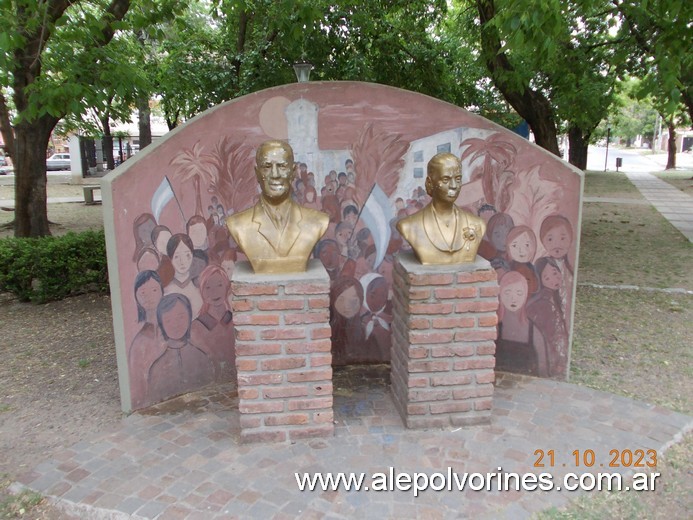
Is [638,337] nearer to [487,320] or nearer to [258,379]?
[487,320]

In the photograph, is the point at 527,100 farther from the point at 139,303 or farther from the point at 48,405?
the point at 48,405

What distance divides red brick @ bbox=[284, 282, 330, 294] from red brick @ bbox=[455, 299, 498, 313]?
876 mm

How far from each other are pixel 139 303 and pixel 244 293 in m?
1.07

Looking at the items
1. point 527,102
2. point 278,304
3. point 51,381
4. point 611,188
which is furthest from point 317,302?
point 611,188

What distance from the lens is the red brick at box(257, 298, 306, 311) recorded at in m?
3.29

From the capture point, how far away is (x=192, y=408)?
3.96 metres

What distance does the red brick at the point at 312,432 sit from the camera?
347 cm

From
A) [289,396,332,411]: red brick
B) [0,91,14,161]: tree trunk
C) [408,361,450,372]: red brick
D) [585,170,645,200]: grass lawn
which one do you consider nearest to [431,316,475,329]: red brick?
[408,361,450,372]: red brick

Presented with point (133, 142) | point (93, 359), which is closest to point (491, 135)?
point (93, 359)

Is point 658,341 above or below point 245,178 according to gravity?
below

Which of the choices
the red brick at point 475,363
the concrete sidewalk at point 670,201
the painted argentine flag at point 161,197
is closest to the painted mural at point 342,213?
the painted argentine flag at point 161,197

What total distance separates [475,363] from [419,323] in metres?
→ 0.48

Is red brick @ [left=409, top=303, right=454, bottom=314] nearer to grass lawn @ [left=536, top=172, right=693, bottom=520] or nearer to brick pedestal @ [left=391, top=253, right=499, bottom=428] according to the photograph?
brick pedestal @ [left=391, top=253, right=499, bottom=428]

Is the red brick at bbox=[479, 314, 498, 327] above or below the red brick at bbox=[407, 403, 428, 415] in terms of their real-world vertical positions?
above
